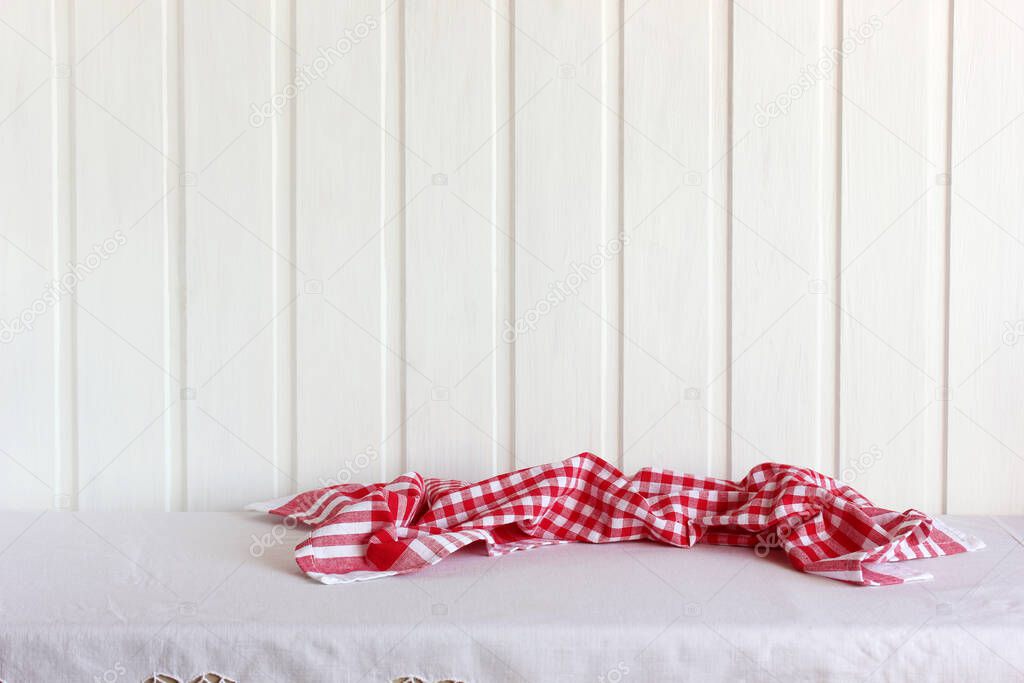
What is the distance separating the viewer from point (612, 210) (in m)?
1.51

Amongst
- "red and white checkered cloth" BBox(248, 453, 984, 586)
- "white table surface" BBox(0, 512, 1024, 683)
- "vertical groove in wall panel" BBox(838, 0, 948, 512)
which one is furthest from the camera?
"vertical groove in wall panel" BBox(838, 0, 948, 512)

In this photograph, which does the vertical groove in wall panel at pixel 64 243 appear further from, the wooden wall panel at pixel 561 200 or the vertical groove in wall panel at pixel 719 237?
the vertical groove in wall panel at pixel 719 237

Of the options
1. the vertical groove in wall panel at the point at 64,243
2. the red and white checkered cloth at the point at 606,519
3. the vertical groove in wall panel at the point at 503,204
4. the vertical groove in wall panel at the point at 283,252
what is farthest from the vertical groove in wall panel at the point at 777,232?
the vertical groove in wall panel at the point at 64,243

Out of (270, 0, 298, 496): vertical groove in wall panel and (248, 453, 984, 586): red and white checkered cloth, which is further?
(270, 0, 298, 496): vertical groove in wall panel

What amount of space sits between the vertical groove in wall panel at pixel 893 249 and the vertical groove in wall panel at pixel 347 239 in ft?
2.83

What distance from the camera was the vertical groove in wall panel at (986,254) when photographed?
58.7 inches

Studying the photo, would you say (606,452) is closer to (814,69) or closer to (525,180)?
(525,180)

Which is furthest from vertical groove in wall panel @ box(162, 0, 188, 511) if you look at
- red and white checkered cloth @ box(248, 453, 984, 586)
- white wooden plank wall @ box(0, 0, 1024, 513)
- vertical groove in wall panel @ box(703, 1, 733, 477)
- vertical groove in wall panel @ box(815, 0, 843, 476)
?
vertical groove in wall panel @ box(815, 0, 843, 476)

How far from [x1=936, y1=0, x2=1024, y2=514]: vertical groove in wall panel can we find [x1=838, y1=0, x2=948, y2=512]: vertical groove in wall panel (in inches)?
1.2

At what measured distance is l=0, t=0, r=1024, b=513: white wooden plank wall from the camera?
1.50m

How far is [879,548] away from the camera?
1.08m

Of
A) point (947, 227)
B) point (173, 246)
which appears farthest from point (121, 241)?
point (947, 227)

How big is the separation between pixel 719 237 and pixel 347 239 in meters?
0.71

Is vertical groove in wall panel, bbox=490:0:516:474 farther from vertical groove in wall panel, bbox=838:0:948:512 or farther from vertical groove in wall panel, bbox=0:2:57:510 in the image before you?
vertical groove in wall panel, bbox=0:2:57:510
